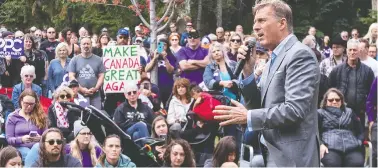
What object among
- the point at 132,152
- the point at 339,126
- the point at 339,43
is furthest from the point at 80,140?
the point at 339,43

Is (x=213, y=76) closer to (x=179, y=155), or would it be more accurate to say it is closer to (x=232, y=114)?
(x=179, y=155)

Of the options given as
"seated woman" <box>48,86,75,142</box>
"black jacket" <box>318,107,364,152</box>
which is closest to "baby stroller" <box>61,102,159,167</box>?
"seated woman" <box>48,86,75,142</box>

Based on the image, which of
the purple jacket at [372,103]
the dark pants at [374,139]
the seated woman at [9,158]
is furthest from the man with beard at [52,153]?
the purple jacket at [372,103]

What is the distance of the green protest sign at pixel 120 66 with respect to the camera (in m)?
12.9

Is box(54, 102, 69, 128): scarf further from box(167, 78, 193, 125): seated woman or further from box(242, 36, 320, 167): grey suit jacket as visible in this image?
box(242, 36, 320, 167): grey suit jacket

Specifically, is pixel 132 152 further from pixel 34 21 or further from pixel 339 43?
pixel 34 21

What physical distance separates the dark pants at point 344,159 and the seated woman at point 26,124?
3450 mm

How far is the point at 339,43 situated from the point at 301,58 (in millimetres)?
8945

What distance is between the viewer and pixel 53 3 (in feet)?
103

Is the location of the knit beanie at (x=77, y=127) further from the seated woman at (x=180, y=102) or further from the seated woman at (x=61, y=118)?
the seated woman at (x=180, y=102)

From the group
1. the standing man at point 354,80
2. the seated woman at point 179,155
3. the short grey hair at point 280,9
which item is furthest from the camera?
the standing man at point 354,80

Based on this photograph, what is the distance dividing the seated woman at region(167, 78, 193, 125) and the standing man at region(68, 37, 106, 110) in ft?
5.07

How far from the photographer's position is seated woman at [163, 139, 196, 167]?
9344 mm

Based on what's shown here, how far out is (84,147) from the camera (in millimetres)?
10109
